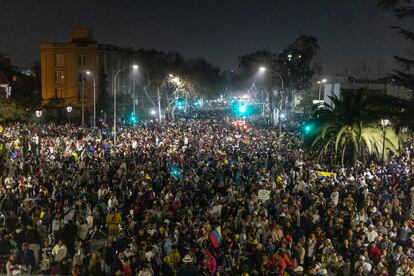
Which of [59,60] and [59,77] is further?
[59,60]

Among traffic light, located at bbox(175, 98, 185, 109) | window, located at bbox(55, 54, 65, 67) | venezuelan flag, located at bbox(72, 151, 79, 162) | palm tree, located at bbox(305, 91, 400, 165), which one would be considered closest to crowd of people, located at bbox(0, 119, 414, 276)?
venezuelan flag, located at bbox(72, 151, 79, 162)

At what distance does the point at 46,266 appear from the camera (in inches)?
378

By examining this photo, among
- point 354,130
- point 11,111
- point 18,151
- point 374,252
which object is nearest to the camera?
point 374,252

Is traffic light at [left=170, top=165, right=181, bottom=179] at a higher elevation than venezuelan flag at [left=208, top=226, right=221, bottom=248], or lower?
higher

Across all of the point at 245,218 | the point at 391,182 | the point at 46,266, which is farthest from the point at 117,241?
the point at 391,182

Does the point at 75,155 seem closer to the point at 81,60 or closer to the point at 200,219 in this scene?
the point at 200,219

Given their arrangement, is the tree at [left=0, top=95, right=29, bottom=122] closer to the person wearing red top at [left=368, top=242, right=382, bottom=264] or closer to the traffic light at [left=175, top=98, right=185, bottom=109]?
the traffic light at [left=175, top=98, right=185, bottom=109]

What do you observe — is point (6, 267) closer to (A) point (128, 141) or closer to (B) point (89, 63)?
(A) point (128, 141)

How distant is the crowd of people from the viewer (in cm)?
984

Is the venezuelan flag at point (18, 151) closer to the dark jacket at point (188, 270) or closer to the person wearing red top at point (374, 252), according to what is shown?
the dark jacket at point (188, 270)

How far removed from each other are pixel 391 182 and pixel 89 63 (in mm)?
48333

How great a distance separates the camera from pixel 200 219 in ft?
41.9

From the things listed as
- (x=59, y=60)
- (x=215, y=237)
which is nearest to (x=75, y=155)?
(x=215, y=237)

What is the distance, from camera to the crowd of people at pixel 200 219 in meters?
9.84
